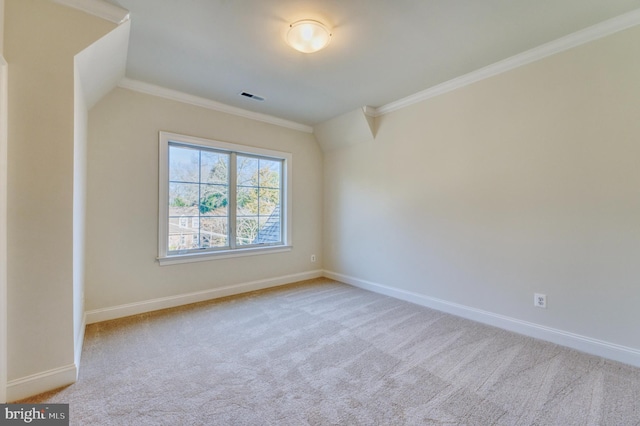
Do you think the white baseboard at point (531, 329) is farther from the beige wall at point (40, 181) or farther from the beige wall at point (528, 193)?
the beige wall at point (40, 181)

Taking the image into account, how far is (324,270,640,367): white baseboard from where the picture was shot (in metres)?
2.14

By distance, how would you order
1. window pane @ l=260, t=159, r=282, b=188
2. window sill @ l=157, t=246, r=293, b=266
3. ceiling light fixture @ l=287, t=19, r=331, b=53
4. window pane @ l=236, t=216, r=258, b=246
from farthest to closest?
1. window pane @ l=260, t=159, r=282, b=188
2. window pane @ l=236, t=216, r=258, b=246
3. window sill @ l=157, t=246, r=293, b=266
4. ceiling light fixture @ l=287, t=19, r=331, b=53

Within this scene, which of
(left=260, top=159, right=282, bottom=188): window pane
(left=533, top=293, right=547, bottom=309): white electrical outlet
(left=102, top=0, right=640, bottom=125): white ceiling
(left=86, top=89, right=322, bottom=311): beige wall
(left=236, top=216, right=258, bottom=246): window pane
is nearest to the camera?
(left=102, top=0, right=640, bottom=125): white ceiling

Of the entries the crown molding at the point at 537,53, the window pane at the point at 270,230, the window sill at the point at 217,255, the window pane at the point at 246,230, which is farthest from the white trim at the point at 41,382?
the crown molding at the point at 537,53

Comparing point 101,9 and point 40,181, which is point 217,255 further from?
point 101,9

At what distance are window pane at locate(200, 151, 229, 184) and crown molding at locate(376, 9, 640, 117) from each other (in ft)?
8.60

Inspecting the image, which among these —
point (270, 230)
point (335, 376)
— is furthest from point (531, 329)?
point (270, 230)

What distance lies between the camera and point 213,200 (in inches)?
149

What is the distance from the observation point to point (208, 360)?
218 cm

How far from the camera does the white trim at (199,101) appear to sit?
309 cm

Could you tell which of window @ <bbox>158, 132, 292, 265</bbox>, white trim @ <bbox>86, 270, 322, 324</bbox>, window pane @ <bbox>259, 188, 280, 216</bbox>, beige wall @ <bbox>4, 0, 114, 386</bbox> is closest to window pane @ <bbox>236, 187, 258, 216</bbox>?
window @ <bbox>158, 132, 292, 265</bbox>

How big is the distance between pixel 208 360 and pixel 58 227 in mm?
1444

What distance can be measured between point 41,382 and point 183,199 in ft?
7.14

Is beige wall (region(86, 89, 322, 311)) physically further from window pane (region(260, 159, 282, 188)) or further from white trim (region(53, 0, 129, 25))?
white trim (region(53, 0, 129, 25))
